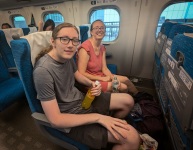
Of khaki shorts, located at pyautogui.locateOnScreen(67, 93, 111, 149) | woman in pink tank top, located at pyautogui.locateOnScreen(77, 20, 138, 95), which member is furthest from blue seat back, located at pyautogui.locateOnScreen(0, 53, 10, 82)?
khaki shorts, located at pyautogui.locateOnScreen(67, 93, 111, 149)

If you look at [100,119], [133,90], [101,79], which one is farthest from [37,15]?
[100,119]

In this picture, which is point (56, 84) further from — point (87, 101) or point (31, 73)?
point (87, 101)

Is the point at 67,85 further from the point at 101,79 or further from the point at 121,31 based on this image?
the point at 121,31

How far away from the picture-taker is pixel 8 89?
73.5 inches

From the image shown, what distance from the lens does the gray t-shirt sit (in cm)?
92

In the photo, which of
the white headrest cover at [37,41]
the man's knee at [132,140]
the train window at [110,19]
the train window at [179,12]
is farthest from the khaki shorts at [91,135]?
the train window at [110,19]

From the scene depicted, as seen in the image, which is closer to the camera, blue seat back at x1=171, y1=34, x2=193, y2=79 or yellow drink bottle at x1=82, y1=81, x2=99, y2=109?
blue seat back at x1=171, y1=34, x2=193, y2=79

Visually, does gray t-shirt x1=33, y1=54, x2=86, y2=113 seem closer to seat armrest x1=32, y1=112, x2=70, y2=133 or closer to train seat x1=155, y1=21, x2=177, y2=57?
seat armrest x1=32, y1=112, x2=70, y2=133

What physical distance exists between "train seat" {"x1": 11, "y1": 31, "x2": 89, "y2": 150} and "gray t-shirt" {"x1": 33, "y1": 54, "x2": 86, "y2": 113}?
0.25ft

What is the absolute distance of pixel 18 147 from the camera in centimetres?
163

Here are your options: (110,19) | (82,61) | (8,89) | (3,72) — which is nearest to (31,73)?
(82,61)

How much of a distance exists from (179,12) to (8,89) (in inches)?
144

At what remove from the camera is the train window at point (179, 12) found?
2.56 metres

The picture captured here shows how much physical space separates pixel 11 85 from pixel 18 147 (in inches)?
37.2
